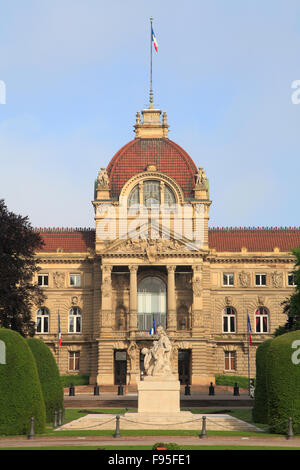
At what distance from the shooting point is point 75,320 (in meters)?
89.9

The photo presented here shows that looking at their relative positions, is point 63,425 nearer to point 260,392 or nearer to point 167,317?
point 260,392

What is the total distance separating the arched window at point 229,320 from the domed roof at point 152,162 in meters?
14.2

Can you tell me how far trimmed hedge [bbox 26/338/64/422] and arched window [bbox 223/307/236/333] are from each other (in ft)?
153

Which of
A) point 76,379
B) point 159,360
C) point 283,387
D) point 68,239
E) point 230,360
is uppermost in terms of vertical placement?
point 68,239

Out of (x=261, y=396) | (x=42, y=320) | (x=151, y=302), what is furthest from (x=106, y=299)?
(x=261, y=396)

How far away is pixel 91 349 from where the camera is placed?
288 feet

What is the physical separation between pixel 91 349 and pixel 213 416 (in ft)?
138

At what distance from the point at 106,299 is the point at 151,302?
556 centimetres

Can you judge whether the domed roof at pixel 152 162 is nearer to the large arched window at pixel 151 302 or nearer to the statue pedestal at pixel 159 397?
the large arched window at pixel 151 302

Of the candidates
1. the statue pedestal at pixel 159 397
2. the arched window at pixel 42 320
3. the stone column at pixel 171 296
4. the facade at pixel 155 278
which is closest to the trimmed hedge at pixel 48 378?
the statue pedestal at pixel 159 397

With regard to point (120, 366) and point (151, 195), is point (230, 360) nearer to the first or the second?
point (120, 366)

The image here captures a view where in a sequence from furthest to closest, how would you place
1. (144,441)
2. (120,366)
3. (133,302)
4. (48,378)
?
(120,366) → (133,302) → (48,378) → (144,441)

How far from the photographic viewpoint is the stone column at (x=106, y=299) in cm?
8419
